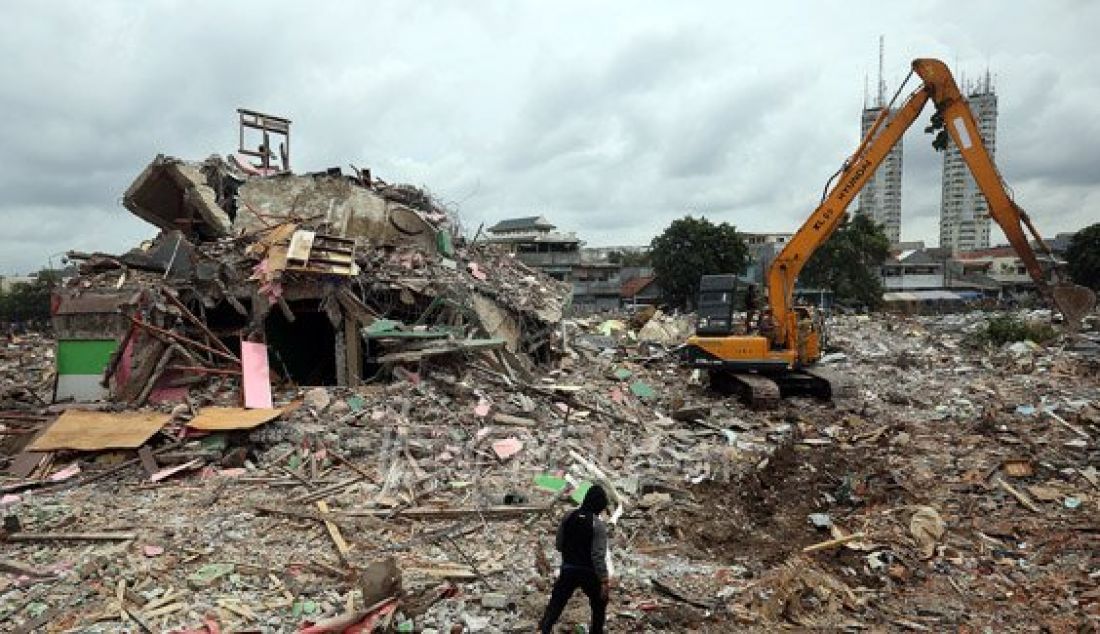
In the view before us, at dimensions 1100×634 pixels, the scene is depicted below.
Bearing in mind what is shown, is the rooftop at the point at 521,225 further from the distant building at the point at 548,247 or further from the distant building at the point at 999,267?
the distant building at the point at 999,267

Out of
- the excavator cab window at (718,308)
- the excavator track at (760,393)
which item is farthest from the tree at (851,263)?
the excavator track at (760,393)

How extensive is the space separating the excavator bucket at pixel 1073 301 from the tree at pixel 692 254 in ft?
86.8

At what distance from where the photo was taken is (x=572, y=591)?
4.70 metres

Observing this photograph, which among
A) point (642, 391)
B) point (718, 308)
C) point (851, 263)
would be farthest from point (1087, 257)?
point (642, 391)

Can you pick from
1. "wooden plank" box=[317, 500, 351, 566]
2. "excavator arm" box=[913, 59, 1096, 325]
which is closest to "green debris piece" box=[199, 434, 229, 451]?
"wooden plank" box=[317, 500, 351, 566]

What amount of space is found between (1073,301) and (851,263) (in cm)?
2661

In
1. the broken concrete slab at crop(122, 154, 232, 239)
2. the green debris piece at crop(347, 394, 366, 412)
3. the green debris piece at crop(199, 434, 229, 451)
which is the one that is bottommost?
the green debris piece at crop(199, 434, 229, 451)

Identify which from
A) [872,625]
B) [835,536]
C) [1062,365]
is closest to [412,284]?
[835,536]

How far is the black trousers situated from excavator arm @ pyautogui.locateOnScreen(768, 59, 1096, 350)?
9142mm

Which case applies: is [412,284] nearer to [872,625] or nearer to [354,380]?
[354,380]

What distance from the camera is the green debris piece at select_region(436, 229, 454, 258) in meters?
14.5

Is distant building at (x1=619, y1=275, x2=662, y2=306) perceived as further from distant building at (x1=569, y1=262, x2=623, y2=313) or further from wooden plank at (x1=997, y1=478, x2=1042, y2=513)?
wooden plank at (x1=997, y1=478, x2=1042, y2=513)

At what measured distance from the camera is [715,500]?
320 inches

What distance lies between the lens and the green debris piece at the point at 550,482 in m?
8.02
